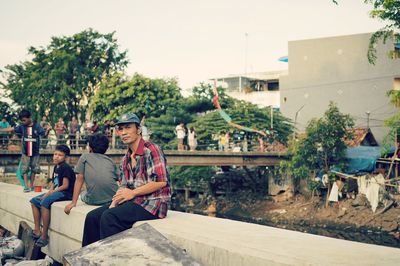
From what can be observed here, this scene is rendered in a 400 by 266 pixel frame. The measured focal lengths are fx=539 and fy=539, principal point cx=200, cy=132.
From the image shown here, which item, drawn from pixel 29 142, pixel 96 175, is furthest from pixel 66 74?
pixel 96 175

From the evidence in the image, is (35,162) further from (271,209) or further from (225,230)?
(271,209)

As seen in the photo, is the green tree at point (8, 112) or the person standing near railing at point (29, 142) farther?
the green tree at point (8, 112)

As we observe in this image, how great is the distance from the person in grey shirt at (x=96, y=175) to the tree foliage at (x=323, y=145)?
2250 centimetres

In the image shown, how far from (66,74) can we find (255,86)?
17596 millimetres

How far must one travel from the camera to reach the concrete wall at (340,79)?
34.1m

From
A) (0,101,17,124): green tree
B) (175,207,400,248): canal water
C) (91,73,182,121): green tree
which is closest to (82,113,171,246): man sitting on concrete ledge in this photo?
(175,207,400,248): canal water

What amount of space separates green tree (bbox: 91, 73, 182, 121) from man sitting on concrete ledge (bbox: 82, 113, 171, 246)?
3037cm

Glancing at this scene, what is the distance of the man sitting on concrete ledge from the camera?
4.58 meters

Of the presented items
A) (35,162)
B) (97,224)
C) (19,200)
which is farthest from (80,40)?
(97,224)

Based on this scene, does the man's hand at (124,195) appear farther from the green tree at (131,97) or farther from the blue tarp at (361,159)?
the green tree at (131,97)

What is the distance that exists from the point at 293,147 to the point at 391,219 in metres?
6.72

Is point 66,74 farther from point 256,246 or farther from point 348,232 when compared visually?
point 256,246

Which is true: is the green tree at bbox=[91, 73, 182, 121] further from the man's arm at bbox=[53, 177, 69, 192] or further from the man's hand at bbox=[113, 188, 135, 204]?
the man's hand at bbox=[113, 188, 135, 204]

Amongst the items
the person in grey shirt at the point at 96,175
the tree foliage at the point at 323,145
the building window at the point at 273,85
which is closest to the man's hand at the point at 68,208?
the person in grey shirt at the point at 96,175
